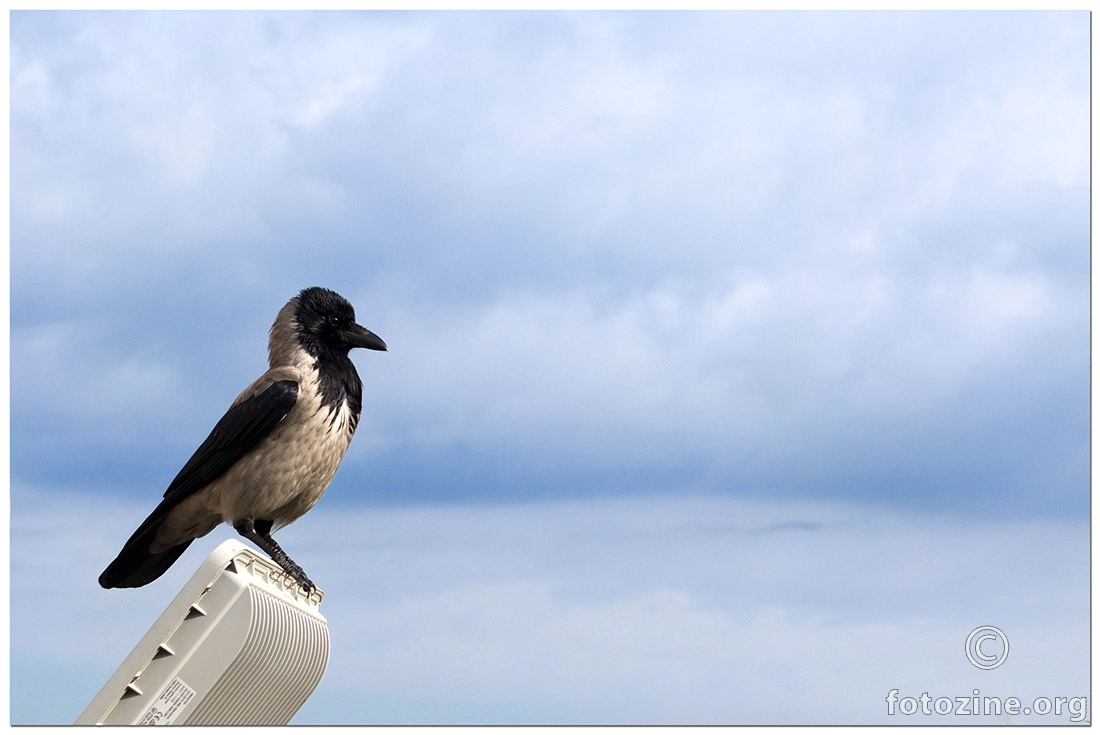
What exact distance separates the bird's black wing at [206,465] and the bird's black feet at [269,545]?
1.43ft

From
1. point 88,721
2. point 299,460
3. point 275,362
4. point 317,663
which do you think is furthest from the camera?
point 275,362

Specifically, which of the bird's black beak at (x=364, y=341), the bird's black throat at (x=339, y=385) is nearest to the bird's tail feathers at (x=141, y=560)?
the bird's black throat at (x=339, y=385)

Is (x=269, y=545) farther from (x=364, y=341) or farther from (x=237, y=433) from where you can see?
(x=364, y=341)

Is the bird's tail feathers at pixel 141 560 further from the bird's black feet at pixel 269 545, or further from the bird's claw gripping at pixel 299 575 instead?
the bird's claw gripping at pixel 299 575

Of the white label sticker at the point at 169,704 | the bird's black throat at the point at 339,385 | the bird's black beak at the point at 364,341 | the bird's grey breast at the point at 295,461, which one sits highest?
the bird's black beak at the point at 364,341

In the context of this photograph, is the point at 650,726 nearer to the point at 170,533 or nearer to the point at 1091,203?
the point at 170,533

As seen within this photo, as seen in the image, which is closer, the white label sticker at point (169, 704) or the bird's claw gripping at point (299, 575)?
the white label sticker at point (169, 704)

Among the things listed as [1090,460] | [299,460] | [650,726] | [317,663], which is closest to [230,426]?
[299,460]

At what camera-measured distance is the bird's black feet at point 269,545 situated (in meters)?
8.48

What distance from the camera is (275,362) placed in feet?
29.6

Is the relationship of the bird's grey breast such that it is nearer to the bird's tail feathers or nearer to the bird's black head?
the bird's black head

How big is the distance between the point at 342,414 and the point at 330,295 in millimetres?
1054

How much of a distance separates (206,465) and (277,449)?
627 mm

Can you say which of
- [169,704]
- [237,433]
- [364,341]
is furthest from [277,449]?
[169,704]
